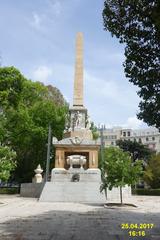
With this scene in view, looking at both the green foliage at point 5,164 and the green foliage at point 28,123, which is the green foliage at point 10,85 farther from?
the green foliage at point 5,164

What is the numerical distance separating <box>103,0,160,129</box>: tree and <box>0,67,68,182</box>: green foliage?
3094 cm

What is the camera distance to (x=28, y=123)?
150 ft

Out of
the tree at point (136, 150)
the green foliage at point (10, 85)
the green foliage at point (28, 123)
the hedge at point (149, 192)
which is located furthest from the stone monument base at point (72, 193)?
the tree at point (136, 150)

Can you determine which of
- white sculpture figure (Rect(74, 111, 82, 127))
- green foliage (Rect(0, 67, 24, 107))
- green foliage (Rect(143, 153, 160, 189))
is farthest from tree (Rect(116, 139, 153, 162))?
white sculpture figure (Rect(74, 111, 82, 127))

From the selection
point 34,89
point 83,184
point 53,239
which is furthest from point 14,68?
point 53,239

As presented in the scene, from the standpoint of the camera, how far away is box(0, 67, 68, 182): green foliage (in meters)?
44.7

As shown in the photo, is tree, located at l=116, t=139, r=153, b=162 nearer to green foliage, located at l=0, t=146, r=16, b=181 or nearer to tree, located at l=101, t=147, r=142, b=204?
green foliage, located at l=0, t=146, r=16, b=181

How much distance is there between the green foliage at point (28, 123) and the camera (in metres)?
44.7

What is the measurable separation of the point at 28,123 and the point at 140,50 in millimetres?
35451

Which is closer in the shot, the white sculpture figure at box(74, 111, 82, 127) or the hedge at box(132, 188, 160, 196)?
the white sculpture figure at box(74, 111, 82, 127)

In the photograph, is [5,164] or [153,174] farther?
[153,174]

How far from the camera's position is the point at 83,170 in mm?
33375

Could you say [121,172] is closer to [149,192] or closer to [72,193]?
[72,193]

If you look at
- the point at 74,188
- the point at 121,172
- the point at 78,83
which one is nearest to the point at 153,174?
the point at 78,83
